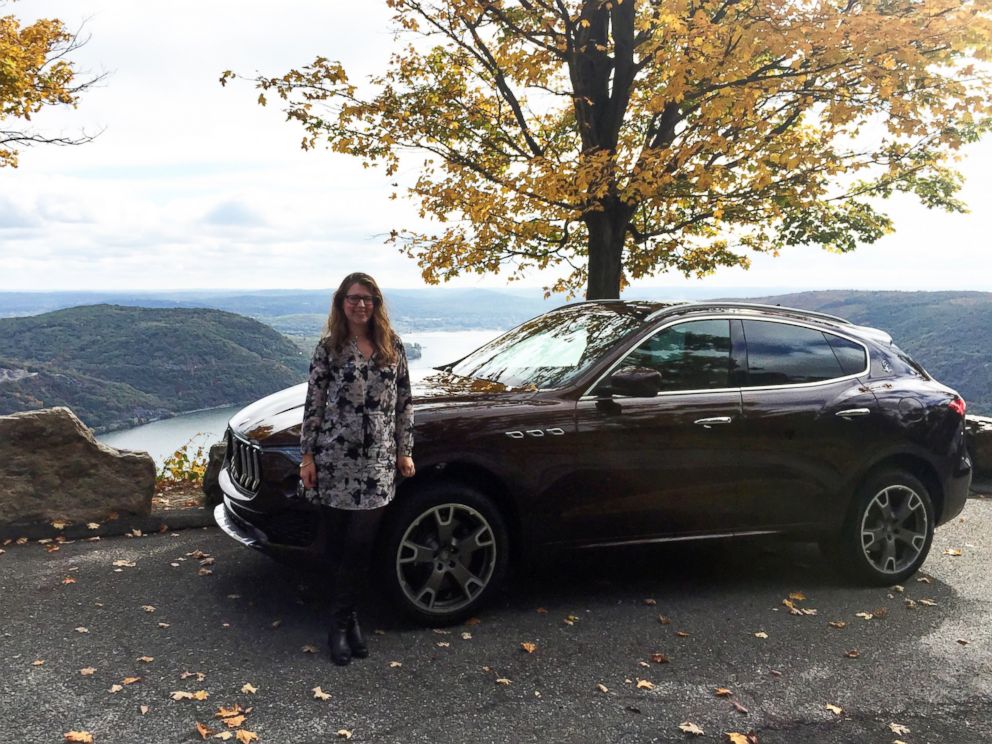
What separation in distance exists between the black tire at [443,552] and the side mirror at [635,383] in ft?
3.22

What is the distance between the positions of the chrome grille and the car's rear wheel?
3.80 meters

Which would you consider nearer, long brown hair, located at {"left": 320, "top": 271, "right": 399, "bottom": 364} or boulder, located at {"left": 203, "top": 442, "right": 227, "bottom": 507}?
long brown hair, located at {"left": 320, "top": 271, "right": 399, "bottom": 364}

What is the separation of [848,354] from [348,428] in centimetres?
359

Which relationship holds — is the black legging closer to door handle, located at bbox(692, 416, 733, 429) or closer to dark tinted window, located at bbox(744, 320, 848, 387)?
A: door handle, located at bbox(692, 416, 733, 429)

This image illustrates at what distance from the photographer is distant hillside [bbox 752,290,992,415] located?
80.9 metres

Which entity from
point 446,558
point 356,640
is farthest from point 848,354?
point 356,640

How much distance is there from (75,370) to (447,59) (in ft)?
346

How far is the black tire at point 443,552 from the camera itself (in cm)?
466

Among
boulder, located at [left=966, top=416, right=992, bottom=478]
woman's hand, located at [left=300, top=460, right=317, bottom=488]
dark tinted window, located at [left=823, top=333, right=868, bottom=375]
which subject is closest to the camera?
woman's hand, located at [left=300, top=460, right=317, bottom=488]

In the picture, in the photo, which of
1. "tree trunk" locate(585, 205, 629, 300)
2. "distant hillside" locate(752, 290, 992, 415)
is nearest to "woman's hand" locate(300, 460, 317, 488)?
"tree trunk" locate(585, 205, 629, 300)

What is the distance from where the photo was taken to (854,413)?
5.76 meters

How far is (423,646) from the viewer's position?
15.1ft

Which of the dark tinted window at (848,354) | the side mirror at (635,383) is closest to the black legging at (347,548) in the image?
the side mirror at (635,383)

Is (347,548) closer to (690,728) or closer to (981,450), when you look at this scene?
(690,728)
